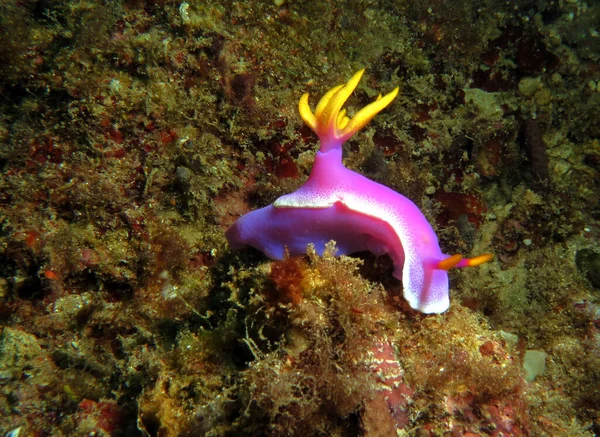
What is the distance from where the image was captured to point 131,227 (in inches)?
103

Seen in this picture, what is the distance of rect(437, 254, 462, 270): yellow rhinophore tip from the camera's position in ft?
6.84

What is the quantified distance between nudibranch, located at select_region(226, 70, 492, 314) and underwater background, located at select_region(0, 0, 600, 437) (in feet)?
0.62

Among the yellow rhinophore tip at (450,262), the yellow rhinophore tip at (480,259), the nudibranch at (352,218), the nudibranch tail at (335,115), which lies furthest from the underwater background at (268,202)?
the nudibranch tail at (335,115)

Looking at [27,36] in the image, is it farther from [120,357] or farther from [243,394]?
[243,394]

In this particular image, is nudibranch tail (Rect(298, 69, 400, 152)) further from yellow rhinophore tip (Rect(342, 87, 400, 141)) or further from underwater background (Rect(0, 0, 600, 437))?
underwater background (Rect(0, 0, 600, 437))

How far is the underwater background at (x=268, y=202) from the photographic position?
6.60 feet

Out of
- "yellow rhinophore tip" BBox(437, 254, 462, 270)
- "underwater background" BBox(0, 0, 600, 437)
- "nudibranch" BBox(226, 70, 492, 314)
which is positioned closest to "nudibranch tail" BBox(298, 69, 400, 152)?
"nudibranch" BBox(226, 70, 492, 314)

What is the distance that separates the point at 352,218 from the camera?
7.66 feet

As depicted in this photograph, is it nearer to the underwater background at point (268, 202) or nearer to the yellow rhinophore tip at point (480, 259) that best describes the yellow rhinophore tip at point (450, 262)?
the yellow rhinophore tip at point (480, 259)

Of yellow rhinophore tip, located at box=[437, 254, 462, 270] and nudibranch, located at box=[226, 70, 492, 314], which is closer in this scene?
yellow rhinophore tip, located at box=[437, 254, 462, 270]

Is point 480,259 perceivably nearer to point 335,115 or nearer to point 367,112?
point 367,112

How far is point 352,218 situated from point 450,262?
0.65 metres

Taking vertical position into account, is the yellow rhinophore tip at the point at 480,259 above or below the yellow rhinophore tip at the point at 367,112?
below

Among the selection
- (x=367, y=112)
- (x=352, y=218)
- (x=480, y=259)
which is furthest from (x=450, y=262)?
(x=367, y=112)
